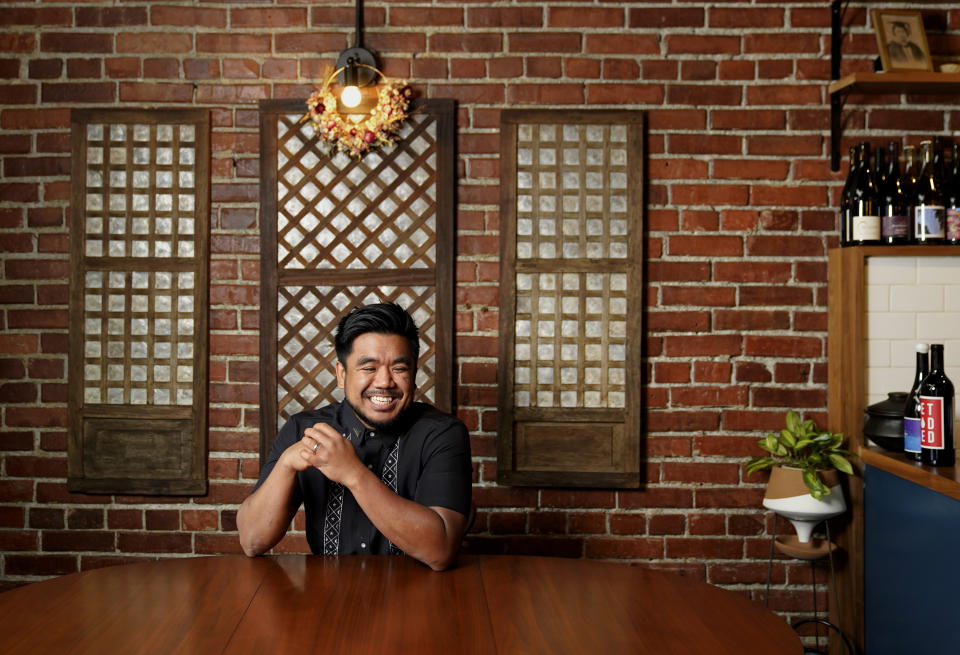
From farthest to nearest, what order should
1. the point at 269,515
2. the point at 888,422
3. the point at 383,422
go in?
the point at 888,422, the point at 383,422, the point at 269,515

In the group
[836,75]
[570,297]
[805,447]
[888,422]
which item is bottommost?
[805,447]

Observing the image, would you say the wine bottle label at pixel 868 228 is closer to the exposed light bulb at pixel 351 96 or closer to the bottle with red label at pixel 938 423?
the bottle with red label at pixel 938 423

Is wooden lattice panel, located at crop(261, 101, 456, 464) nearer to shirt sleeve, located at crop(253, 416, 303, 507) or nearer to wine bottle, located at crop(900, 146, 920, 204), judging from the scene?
shirt sleeve, located at crop(253, 416, 303, 507)

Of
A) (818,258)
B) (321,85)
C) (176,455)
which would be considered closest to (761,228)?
(818,258)

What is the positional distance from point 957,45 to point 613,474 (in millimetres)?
1861

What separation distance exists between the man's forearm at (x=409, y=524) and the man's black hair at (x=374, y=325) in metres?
0.40

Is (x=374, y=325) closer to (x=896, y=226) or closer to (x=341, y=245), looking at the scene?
Result: (x=341, y=245)

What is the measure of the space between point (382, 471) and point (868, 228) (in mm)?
1741

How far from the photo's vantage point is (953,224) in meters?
2.54

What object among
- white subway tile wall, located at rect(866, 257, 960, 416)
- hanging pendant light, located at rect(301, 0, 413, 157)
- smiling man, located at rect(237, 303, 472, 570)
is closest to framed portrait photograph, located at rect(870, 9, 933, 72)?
white subway tile wall, located at rect(866, 257, 960, 416)

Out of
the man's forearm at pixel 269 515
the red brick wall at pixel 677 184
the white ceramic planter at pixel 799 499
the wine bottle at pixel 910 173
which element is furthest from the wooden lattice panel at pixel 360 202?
the wine bottle at pixel 910 173

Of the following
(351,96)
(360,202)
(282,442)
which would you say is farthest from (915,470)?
(351,96)

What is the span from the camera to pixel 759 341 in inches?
105

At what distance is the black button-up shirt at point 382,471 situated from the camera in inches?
73.8
